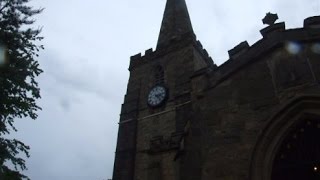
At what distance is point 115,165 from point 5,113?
41.5 feet

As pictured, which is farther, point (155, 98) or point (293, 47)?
point (155, 98)

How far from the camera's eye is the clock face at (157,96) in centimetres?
2272

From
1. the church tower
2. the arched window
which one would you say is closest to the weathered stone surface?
the church tower

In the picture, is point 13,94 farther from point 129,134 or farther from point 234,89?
point 129,134

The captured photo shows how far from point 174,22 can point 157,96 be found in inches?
337

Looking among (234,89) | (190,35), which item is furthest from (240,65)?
(190,35)

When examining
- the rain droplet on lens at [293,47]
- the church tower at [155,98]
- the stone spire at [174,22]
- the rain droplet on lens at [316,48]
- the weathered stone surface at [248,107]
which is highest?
the stone spire at [174,22]

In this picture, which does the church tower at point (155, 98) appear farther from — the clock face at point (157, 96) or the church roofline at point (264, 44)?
the church roofline at point (264, 44)

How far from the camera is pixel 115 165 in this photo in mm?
21828

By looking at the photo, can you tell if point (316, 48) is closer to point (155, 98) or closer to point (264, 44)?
point (264, 44)

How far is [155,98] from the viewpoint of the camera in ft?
76.1

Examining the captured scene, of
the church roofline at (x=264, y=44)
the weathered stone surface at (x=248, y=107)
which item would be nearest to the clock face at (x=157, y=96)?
the weathered stone surface at (x=248, y=107)

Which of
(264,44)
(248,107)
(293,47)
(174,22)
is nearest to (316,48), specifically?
(293,47)

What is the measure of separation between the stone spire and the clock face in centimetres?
451
